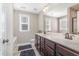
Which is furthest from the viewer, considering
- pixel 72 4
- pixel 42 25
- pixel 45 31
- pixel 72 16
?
pixel 45 31

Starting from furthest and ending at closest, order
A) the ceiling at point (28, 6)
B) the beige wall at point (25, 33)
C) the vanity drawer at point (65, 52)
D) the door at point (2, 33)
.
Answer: the beige wall at point (25, 33) → the ceiling at point (28, 6) → the door at point (2, 33) → the vanity drawer at point (65, 52)

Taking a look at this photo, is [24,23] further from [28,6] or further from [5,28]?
[5,28]

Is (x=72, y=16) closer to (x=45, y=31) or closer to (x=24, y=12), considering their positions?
(x=45, y=31)

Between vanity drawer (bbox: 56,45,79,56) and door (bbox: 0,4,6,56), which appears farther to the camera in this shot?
door (bbox: 0,4,6,56)

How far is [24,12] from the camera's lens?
1832mm

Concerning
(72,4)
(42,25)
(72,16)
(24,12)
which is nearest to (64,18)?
(72,16)

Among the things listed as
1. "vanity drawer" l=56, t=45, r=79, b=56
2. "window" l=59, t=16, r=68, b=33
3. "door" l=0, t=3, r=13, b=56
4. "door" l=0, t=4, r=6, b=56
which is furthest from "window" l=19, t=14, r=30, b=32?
"vanity drawer" l=56, t=45, r=79, b=56

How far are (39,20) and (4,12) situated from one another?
0.86 metres

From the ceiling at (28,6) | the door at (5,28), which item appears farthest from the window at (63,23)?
the door at (5,28)

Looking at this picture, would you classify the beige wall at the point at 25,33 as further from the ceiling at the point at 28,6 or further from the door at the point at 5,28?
the door at the point at 5,28

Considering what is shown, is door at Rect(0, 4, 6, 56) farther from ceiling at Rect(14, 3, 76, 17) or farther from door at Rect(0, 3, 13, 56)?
ceiling at Rect(14, 3, 76, 17)

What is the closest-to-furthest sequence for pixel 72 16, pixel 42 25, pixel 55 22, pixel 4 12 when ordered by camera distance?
1. pixel 4 12
2. pixel 72 16
3. pixel 55 22
4. pixel 42 25

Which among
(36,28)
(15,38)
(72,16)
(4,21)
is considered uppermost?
(72,16)

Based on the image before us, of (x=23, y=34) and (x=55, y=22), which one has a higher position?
(x=55, y=22)
